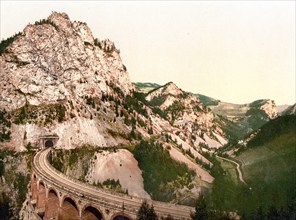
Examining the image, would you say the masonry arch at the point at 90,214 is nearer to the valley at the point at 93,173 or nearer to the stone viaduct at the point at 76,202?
the stone viaduct at the point at 76,202

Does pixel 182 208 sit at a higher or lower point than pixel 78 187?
lower

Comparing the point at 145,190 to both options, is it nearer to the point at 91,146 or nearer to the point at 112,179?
the point at 112,179

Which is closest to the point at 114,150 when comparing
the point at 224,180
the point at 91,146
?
the point at 91,146

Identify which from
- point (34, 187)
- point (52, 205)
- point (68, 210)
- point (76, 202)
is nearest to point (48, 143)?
point (34, 187)

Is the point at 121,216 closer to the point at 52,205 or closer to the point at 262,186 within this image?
the point at 52,205

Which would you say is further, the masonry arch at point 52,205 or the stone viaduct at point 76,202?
the masonry arch at point 52,205

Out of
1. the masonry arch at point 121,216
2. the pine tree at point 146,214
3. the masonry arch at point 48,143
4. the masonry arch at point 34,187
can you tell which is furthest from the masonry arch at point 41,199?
the pine tree at point 146,214

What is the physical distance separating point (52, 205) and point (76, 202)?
55.8ft

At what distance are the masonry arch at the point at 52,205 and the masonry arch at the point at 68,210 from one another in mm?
5283

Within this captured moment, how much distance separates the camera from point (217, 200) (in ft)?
450

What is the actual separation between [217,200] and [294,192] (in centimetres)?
3189

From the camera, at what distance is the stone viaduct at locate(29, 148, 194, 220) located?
324 ft

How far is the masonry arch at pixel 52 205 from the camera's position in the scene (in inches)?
4761

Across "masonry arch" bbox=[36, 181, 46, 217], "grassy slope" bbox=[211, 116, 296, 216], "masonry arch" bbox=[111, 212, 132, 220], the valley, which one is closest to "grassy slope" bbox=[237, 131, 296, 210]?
"grassy slope" bbox=[211, 116, 296, 216]
